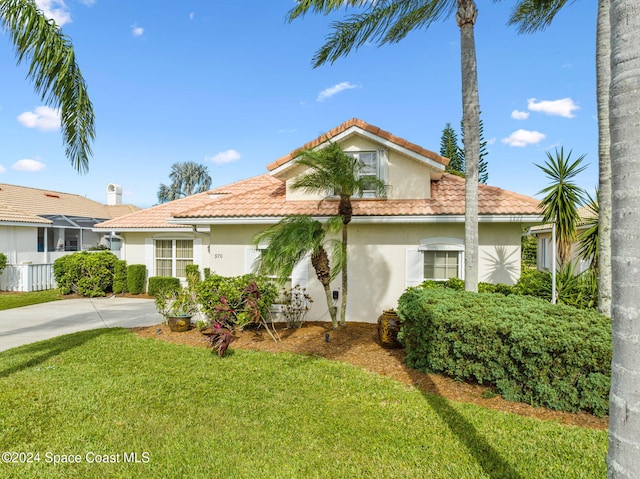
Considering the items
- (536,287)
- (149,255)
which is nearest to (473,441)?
(536,287)

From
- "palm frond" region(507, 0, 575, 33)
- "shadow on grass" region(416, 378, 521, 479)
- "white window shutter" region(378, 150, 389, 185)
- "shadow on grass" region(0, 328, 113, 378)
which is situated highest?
"palm frond" region(507, 0, 575, 33)

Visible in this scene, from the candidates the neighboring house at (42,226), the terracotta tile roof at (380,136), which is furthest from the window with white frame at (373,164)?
the neighboring house at (42,226)

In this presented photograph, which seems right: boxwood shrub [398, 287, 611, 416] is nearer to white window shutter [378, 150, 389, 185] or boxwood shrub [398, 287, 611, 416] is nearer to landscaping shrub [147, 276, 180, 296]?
white window shutter [378, 150, 389, 185]

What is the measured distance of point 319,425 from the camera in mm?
4602

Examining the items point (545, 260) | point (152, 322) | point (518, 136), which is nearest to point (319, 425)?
point (152, 322)

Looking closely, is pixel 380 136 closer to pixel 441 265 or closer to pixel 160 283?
pixel 441 265

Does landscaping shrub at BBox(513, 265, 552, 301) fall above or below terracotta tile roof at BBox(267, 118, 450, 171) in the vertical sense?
below

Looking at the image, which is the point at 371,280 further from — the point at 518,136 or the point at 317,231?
the point at 518,136

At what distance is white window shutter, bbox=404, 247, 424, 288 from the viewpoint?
10047mm

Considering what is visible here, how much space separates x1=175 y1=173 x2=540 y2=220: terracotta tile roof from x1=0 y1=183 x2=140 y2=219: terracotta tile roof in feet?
61.6

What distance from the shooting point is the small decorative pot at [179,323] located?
9500mm

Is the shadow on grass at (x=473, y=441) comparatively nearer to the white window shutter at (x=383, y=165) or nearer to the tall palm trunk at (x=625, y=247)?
the tall palm trunk at (x=625, y=247)

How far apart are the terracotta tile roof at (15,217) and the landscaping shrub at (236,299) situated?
50.1 feet

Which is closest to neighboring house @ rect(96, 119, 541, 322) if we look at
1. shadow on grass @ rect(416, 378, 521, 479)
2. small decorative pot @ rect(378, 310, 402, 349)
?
small decorative pot @ rect(378, 310, 402, 349)
